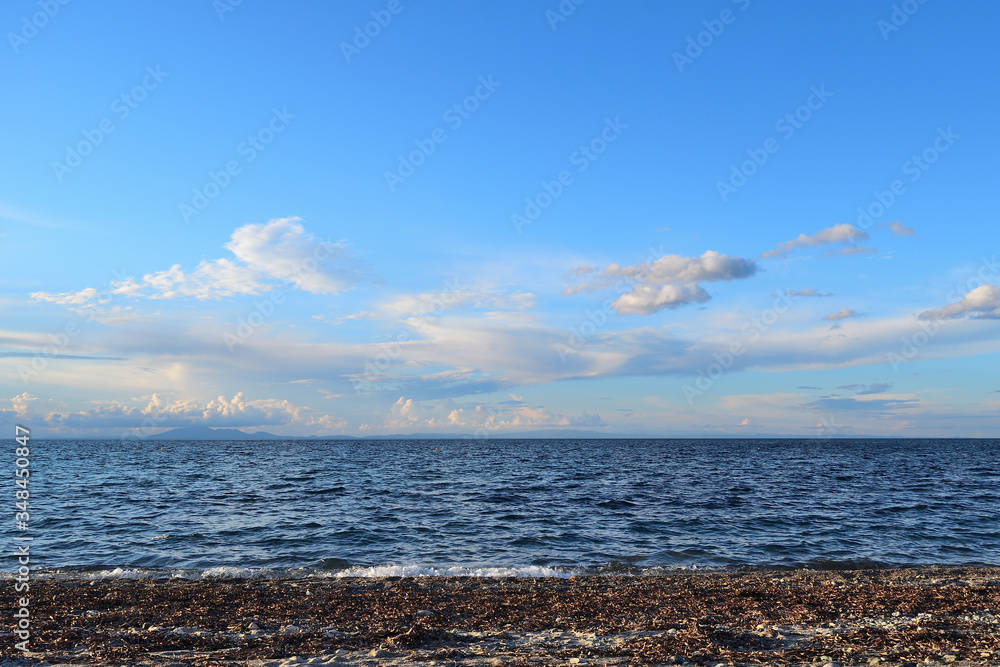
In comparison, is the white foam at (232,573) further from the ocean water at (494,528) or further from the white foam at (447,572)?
the white foam at (447,572)

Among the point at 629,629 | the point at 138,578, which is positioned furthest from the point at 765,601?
the point at 138,578

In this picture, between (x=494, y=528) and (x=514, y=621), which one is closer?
(x=514, y=621)

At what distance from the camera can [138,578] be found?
1930 centimetres

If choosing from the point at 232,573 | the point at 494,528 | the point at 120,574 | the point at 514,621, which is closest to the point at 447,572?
the point at 514,621

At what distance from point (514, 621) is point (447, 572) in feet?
24.0

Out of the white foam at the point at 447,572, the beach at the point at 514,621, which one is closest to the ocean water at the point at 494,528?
the white foam at the point at 447,572

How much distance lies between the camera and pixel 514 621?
43.9 feet

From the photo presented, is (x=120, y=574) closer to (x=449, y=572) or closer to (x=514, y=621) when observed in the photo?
(x=449, y=572)

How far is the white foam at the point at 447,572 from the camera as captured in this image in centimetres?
1980

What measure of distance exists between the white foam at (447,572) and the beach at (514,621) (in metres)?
0.94

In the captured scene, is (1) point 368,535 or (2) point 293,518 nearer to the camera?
(1) point 368,535

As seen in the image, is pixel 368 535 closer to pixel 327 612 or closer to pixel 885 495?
pixel 327 612

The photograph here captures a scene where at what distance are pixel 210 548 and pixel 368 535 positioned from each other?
6.67 metres

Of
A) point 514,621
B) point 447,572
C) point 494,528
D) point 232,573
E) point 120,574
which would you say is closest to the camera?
point 514,621
